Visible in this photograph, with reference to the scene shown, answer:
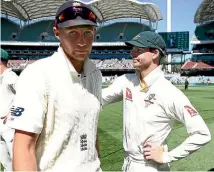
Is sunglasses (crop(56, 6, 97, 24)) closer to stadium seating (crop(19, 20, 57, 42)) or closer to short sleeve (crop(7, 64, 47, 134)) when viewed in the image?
short sleeve (crop(7, 64, 47, 134))

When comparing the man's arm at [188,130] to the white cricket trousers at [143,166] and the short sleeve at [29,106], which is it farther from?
the short sleeve at [29,106]

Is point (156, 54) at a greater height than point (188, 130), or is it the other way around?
point (156, 54)

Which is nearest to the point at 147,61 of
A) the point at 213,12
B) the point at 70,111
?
the point at 70,111

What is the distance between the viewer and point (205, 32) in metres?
74.8

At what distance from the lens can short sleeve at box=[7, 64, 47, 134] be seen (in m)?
1.57

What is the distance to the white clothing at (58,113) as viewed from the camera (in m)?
1.59

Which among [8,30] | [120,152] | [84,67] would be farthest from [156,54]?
[8,30]

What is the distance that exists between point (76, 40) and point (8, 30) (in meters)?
78.7

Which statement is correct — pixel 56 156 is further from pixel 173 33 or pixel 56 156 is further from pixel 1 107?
pixel 173 33

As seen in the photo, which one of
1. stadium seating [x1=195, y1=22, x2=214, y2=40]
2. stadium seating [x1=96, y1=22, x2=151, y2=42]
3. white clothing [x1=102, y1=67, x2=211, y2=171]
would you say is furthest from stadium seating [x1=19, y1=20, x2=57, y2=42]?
white clothing [x1=102, y1=67, x2=211, y2=171]

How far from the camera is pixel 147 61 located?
3.10 m

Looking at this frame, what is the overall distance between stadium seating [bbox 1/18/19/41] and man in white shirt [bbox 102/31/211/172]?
76106 millimetres

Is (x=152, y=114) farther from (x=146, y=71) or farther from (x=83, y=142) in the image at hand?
(x=83, y=142)

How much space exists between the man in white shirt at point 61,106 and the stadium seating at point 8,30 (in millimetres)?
77210
